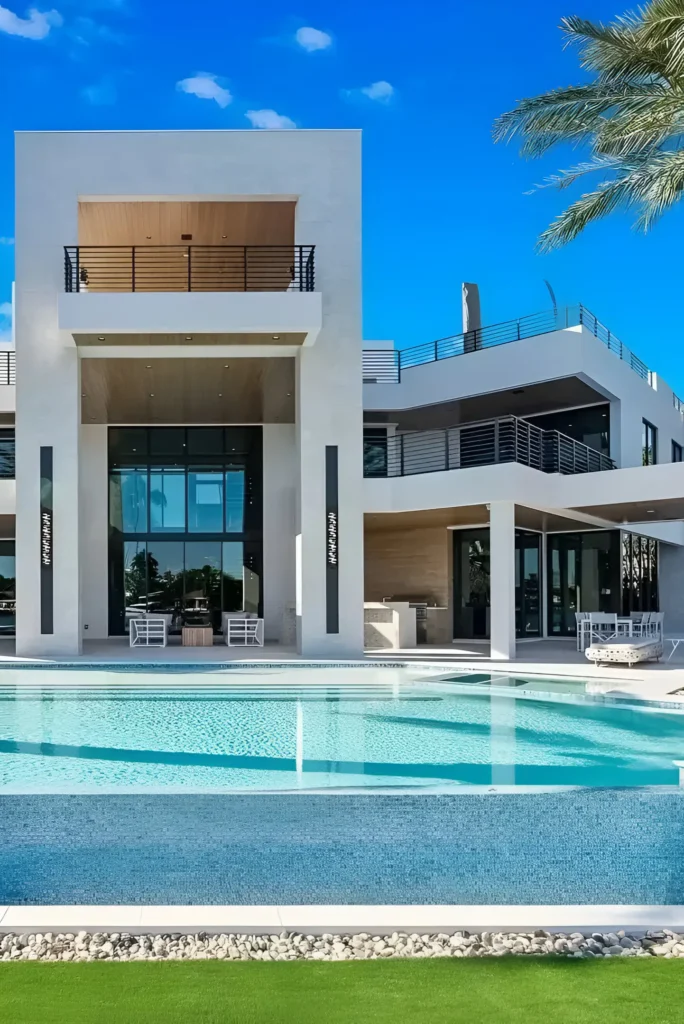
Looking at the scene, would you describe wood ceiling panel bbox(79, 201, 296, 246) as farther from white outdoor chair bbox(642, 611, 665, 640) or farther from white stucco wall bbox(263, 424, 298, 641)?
white outdoor chair bbox(642, 611, 665, 640)

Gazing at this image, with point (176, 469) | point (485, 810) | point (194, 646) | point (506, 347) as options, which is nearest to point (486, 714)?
point (485, 810)

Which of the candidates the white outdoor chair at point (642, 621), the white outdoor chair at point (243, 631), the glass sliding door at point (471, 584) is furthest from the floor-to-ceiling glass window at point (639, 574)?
the white outdoor chair at point (243, 631)

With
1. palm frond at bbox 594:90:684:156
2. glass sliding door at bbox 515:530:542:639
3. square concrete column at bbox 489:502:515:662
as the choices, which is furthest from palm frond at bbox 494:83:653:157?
glass sliding door at bbox 515:530:542:639

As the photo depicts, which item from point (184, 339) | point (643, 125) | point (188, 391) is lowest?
point (188, 391)

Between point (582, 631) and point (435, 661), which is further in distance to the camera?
point (582, 631)

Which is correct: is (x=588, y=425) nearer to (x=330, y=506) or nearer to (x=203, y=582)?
(x=330, y=506)

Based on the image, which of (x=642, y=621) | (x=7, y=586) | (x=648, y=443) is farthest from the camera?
(x=648, y=443)

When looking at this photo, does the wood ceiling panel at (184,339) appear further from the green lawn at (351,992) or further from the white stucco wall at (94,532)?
the green lawn at (351,992)

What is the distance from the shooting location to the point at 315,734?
34.7 ft

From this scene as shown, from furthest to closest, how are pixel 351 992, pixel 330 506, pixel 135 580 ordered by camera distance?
pixel 135 580 → pixel 330 506 → pixel 351 992

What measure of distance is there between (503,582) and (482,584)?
5871mm

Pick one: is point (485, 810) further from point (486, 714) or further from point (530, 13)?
point (530, 13)

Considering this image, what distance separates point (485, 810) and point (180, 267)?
1806 centimetres

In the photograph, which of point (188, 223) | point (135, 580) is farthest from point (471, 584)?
point (188, 223)
